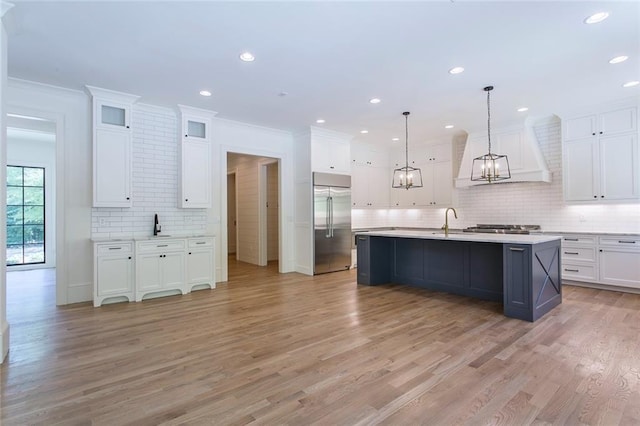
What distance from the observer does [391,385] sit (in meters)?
2.40

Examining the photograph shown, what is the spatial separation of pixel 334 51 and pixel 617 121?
483cm

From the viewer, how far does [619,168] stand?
5.21 meters

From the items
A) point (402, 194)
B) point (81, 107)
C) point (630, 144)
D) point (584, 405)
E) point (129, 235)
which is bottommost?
point (584, 405)

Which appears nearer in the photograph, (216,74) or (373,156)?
(216,74)

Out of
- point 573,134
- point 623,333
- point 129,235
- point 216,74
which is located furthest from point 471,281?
point 129,235

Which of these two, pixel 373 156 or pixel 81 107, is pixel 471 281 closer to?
pixel 373 156

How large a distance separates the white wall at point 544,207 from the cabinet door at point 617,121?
0.73 m

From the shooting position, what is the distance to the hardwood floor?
2104 mm

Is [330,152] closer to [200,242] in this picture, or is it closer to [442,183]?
[442,183]

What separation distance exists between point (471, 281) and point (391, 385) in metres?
2.94

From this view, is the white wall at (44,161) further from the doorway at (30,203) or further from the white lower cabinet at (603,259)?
the white lower cabinet at (603,259)

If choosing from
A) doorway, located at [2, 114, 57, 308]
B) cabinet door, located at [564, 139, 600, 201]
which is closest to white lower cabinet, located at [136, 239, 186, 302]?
doorway, located at [2, 114, 57, 308]

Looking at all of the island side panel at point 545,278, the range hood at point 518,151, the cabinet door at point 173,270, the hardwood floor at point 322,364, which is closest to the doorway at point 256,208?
the cabinet door at point 173,270

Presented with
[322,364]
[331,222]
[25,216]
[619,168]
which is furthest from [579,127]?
[25,216]
